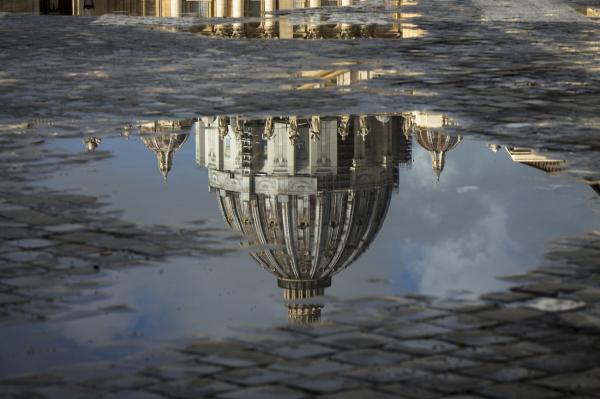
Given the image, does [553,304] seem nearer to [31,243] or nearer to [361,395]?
[361,395]

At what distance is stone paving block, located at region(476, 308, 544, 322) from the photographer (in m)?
6.99

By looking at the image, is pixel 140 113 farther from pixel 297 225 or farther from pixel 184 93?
pixel 297 225

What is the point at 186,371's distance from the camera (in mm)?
6113

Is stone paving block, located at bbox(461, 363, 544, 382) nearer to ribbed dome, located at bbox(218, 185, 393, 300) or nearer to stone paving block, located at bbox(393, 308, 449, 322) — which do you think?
stone paving block, located at bbox(393, 308, 449, 322)

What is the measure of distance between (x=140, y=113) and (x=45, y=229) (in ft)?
16.7

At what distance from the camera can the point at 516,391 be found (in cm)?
585

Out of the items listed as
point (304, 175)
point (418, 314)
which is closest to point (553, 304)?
point (418, 314)

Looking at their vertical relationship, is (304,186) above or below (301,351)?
below

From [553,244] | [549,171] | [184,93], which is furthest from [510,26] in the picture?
[553,244]

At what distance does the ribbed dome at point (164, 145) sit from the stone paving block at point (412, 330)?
450 cm

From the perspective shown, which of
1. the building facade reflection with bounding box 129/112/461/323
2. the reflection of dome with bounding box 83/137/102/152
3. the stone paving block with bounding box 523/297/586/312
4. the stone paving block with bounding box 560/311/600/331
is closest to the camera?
the stone paving block with bounding box 560/311/600/331

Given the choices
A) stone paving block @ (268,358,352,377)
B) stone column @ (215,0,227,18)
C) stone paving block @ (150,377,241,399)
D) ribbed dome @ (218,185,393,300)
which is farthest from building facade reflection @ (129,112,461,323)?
stone column @ (215,0,227,18)

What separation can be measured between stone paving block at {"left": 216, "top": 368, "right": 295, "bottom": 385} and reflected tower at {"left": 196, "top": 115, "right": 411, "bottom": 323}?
856 mm

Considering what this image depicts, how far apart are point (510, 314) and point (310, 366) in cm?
125
